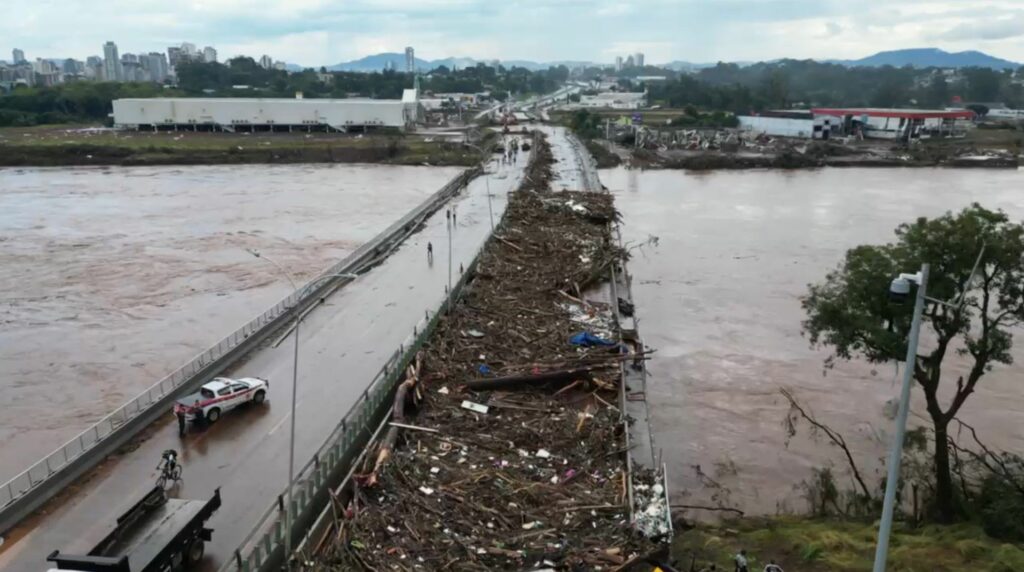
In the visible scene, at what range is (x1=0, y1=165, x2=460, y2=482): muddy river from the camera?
67.1ft

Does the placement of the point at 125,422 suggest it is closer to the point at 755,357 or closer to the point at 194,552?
the point at 194,552

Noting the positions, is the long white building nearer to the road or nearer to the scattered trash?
the road

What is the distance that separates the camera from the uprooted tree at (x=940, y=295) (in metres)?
12.9

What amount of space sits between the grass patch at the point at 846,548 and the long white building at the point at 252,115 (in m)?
93.8

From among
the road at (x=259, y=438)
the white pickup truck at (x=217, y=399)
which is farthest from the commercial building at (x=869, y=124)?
the white pickup truck at (x=217, y=399)

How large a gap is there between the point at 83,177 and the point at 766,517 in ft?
225

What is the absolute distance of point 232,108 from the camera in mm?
98500

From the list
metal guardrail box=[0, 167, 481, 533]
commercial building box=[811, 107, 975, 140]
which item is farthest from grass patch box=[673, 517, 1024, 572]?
commercial building box=[811, 107, 975, 140]

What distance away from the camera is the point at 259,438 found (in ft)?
53.7

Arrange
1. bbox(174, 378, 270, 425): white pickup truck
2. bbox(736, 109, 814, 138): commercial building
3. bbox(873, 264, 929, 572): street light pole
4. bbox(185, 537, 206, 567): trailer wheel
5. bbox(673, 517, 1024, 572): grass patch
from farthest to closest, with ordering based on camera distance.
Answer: bbox(736, 109, 814, 138): commercial building < bbox(174, 378, 270, 425): white pickup truck < bbox(185, 537, 206, 567): trailer wheel < bbox(673, 517, 1024, 572): grass patch < bbox(873, 264, 929, 572): street light pole

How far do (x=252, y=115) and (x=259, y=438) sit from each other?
9191 centimetres

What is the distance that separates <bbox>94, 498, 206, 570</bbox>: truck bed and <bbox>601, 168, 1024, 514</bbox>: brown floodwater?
383 inches

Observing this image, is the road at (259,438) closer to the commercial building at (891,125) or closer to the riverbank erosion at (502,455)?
the riverbank erosion at (502,455)

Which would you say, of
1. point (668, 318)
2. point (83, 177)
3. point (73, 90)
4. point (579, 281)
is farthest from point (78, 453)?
point (73, 90)
